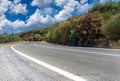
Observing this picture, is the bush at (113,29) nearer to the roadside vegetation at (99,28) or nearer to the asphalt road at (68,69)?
the roadside vegetation at (99,28)

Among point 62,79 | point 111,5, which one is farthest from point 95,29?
point 62,79

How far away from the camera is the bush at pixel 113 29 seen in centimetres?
2385

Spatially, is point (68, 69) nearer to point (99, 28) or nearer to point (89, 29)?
point (99, 28)

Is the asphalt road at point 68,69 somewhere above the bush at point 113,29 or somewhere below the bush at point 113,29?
below

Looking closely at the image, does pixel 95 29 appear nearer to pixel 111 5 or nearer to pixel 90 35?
pixel 90 35

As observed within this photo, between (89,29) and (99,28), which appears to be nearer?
(99,28)

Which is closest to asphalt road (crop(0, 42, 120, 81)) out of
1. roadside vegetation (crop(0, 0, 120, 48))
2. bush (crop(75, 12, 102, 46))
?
roadside vegetation (crop(0, 0, 120, 48))

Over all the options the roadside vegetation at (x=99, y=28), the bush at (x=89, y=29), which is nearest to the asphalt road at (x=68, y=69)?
the roadside vegetation at (x=99, y=28)

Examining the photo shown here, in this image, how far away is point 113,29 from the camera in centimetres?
2430

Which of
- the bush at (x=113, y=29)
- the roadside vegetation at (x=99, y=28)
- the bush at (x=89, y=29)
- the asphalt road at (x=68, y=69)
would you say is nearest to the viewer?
the asphalt road at (x=68, y=69)

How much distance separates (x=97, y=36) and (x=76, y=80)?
2477 centimetres

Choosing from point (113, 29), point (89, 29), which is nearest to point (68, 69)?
point (113, 29)

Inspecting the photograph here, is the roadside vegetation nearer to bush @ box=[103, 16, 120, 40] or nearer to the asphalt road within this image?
bush @ box=[103, 16, 120, 40]

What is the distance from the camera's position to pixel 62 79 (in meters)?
6.02
